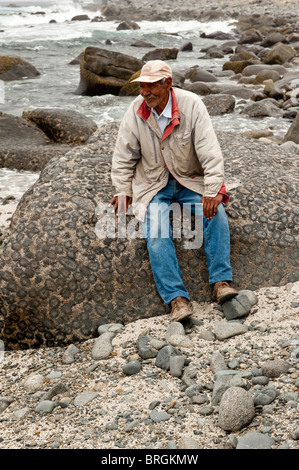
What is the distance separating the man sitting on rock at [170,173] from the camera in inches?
152

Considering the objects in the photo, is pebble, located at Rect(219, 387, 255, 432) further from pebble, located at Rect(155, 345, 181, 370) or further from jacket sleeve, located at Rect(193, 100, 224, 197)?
jacket sleeve, located at Rect(193, 100, 224, 197)

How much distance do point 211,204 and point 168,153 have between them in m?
0.50

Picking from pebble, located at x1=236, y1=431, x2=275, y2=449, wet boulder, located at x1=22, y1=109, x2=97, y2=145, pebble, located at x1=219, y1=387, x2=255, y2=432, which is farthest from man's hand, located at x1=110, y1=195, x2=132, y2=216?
wet boulder, located at x1=22, y1=109, x2=97, y2=145

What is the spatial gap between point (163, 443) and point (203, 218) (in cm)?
185

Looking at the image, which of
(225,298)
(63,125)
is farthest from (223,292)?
(63,125)

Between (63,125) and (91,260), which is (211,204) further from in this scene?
(63,125)

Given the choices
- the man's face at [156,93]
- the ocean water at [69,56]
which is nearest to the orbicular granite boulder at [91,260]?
the man's face at [156,93]

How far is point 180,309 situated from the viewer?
12.5 feet

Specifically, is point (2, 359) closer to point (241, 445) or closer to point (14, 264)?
point (14, 264)

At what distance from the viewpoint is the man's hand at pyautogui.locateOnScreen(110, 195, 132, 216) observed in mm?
4152

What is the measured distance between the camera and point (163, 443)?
267 cm

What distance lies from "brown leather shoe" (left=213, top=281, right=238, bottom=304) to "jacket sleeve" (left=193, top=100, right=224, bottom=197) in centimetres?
67
